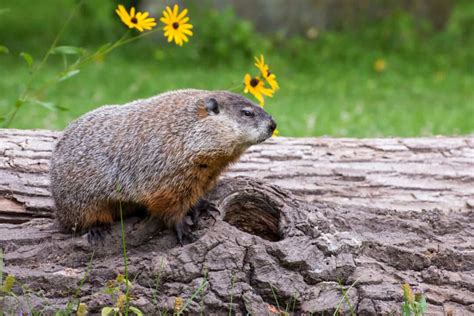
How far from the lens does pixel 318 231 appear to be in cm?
406

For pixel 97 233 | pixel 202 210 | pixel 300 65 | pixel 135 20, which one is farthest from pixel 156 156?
pixel 300 65

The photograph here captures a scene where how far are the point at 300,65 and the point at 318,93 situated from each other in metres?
1.39

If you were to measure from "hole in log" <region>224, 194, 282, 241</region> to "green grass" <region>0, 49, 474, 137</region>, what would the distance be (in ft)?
12.2

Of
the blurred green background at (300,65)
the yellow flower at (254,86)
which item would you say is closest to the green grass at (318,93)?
the blurred green background at (300,65)

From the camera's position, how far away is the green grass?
28.7ft

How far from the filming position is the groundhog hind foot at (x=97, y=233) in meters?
4.04

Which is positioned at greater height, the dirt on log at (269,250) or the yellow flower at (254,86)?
the yellow flower at (254,86)

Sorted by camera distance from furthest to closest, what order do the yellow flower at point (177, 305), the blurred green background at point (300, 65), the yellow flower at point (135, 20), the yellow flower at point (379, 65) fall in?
the yellow flower at point (379, 65)
the blurred green background at point (300, 65)
the yellow flower at point (135, 20)
the yellow flower at point (177, 305)

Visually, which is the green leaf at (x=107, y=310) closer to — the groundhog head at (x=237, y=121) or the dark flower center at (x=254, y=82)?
the groundhog head at (x=237, y=121)

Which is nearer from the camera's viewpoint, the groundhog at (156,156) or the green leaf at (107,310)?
the green leaf at (107,310)

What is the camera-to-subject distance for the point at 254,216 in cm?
432

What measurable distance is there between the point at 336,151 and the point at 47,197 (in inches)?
74.7

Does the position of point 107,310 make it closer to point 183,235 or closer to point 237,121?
point 183,235

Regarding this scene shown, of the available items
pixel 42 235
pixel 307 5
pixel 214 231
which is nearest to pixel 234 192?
pixel 214 231
